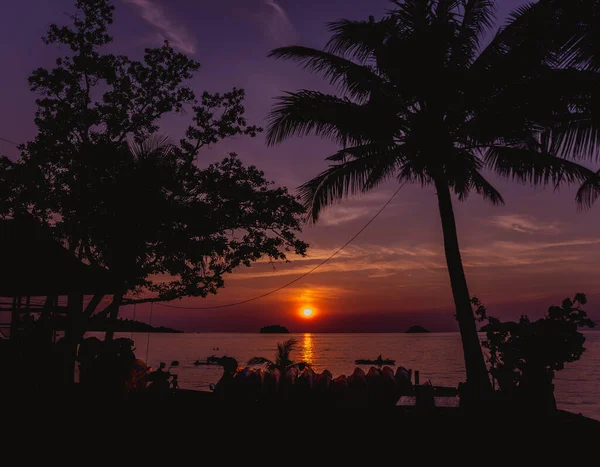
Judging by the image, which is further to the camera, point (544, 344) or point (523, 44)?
point (523, 44)

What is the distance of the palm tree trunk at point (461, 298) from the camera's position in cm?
1164

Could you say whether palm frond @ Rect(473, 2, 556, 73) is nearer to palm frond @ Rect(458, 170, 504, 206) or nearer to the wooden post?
palm frond @ Rect(458, 170, 504, 206)

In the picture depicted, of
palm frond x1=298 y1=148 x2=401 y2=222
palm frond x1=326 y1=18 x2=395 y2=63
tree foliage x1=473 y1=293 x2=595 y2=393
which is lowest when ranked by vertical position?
tree foliage x1=473 y1=293 x2=595 y2=393

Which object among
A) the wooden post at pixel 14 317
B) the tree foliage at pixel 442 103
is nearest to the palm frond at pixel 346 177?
the tree foliage at pixel 442 103

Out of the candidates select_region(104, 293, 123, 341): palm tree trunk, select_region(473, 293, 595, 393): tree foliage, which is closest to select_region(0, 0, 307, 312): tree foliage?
select_region(104, 293, 123, 341): palm tree trunk

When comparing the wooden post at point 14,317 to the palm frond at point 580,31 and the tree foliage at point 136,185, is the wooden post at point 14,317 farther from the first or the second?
the palm frond at point 580,31

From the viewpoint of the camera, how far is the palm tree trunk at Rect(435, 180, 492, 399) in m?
11.6

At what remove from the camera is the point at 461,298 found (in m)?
12.0

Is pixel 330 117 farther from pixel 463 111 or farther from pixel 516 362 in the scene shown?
pixel 516 362

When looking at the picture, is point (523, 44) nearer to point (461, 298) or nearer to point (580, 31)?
point (580, 31)

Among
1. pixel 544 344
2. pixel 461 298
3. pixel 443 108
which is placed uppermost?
pixel 443 108

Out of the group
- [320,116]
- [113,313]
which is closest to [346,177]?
[320,116]

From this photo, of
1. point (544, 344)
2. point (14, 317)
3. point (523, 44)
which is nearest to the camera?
point (544, 344)

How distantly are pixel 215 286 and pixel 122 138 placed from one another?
5741 mm
